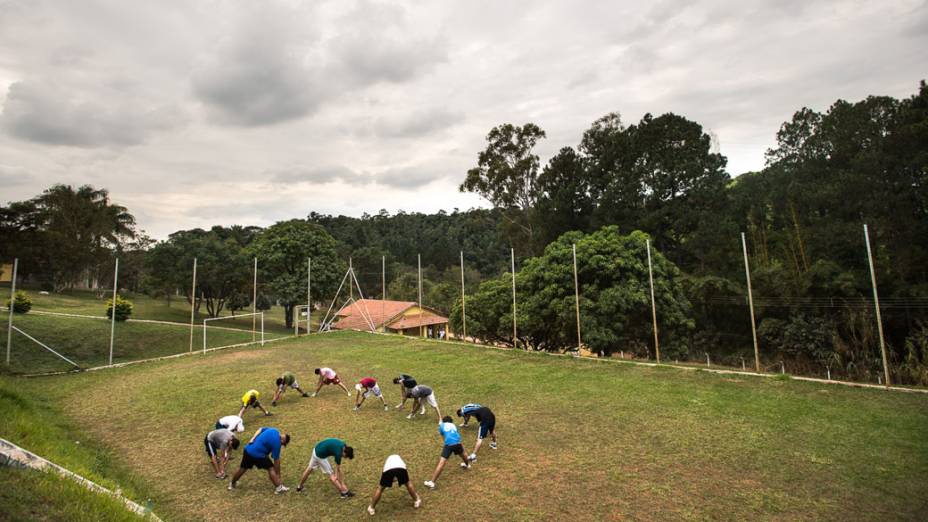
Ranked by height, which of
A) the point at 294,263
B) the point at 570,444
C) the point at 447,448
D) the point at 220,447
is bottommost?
the point at 570,444

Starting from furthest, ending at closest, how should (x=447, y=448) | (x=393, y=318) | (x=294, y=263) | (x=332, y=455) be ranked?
(x=294, y=263)
(x=393, y=318)
(x=447, y=448)
(x=332, y=455)

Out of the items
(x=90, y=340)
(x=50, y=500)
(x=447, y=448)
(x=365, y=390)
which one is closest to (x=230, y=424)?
(x=365, y=390)

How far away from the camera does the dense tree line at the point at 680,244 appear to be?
21531mm

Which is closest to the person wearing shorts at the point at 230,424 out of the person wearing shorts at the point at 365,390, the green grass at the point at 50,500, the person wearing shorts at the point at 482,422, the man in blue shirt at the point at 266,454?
the man in blue shirt at the point at 266,454

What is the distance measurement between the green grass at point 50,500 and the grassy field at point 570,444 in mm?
1566

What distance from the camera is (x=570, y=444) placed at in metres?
10.1

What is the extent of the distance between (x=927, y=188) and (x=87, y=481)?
30.7m

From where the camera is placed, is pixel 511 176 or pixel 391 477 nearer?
pixel 391 477

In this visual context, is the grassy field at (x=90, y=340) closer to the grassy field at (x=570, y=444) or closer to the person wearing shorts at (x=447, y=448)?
the grassy field at (x=570, y=444)

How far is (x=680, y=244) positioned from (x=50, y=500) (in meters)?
32.7

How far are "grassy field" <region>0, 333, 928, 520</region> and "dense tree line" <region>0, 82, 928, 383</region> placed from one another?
720 centimetres

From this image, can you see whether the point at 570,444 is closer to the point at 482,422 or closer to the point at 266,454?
the point at 482,422

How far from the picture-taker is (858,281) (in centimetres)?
2181

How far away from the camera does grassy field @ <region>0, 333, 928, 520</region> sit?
7.55 m
